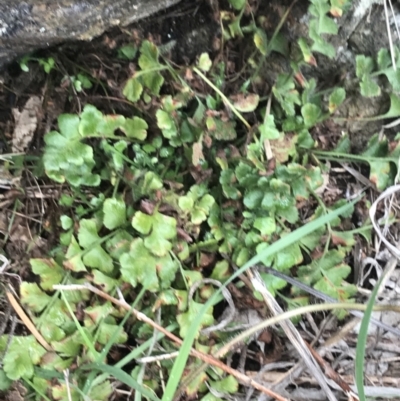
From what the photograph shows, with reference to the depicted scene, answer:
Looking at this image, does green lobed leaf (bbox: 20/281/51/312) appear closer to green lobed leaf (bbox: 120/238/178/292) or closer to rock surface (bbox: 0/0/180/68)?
green lobed leaf (bbox: 120/238/178/292)

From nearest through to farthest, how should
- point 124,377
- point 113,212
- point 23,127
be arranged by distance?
point 124,377 → point 113,212 → point 23,127

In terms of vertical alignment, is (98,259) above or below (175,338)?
above

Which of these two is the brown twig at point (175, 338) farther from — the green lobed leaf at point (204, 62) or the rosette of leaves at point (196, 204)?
the green lobed leaf at point (204, 62)

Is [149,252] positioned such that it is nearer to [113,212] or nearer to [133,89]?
[113,212]

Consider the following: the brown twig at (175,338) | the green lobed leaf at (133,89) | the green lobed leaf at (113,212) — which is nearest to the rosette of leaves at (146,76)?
the green lobed leaf at (133,89)

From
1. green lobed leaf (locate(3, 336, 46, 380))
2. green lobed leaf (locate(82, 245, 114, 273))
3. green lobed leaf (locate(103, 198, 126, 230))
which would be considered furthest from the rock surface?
green lobed leaf (locate(3, 336, 46, 380))

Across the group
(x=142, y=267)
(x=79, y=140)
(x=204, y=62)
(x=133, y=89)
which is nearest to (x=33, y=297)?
(x=142, y=267)

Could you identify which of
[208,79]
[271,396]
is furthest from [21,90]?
[271,396]

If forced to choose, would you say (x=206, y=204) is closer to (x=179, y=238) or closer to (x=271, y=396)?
(x=179, y=238)

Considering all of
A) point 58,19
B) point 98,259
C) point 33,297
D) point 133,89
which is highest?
point 58,19
